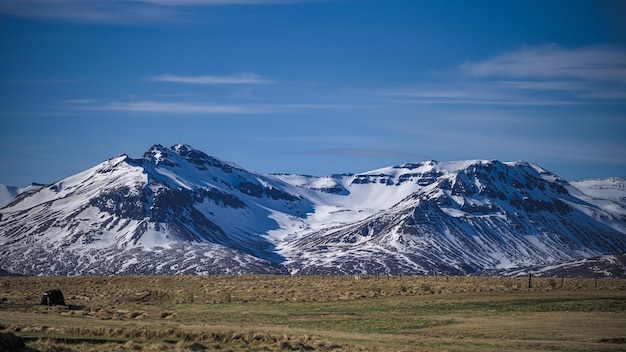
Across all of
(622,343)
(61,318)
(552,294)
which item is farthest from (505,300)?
(61,318)

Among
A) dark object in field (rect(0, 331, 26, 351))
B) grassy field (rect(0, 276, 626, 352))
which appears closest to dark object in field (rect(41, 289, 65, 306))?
grassy field (rect(0, 276, 626, 352))

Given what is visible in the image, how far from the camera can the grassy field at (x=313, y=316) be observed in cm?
4522

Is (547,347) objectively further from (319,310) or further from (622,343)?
(319,310)

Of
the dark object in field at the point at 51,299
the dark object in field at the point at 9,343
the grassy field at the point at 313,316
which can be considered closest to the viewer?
the dark object in field at the point at 9,343

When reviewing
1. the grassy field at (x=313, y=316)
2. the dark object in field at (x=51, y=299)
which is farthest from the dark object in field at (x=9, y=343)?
the dark object in field at (x=51, y=299)

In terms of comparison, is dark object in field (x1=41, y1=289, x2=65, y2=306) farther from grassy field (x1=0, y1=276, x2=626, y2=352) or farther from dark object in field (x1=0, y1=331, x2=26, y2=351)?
dark object in field (x1=0, y1=331, x2=26, y2=351)

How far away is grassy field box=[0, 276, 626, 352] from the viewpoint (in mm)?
45219

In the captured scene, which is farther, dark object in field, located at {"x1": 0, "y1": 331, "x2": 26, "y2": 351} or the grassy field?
the grassy field

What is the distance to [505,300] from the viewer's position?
2832 inches

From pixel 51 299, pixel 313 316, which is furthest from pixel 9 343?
pixel 51 299

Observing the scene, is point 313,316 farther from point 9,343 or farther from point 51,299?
point 9,343

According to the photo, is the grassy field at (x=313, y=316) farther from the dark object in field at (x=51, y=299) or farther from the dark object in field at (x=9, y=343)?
the dark object in field at (x=51, y=299)

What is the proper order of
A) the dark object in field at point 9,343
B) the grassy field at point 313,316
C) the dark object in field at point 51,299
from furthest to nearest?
the dark object in field at point 51,299
the grassy field at point 313,316
the dark object in field at point 9,343

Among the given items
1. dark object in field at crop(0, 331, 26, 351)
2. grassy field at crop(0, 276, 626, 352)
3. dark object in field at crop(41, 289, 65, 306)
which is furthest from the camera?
dark object in field at crop(41, 289, 65, 306)
